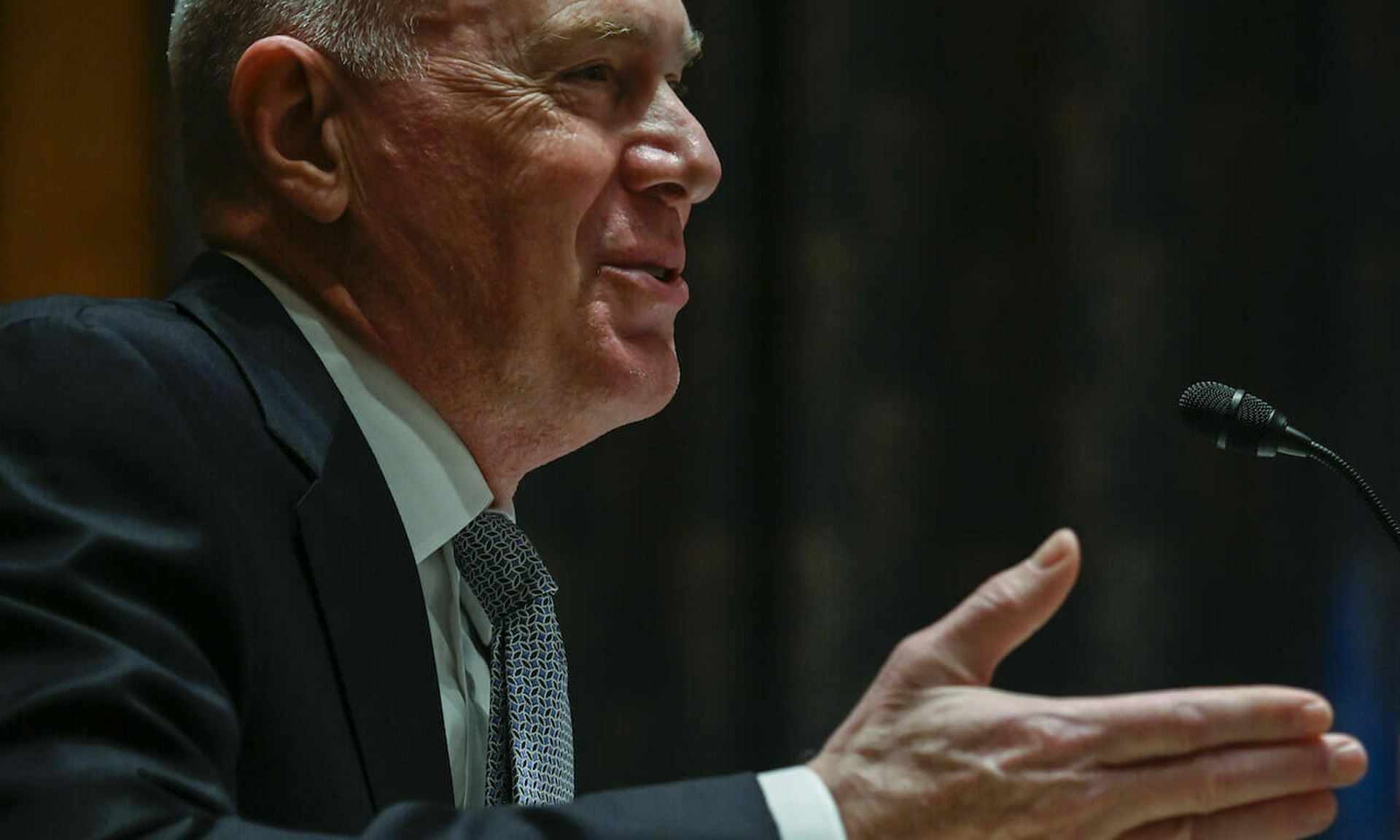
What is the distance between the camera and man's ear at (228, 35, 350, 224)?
1518 mm

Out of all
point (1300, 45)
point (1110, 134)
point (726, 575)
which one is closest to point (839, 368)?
point (726, 575)

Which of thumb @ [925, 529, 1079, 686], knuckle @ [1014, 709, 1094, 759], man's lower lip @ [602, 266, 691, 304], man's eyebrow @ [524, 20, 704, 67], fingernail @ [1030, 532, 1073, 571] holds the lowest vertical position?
knuckle @ [1014, 709, 1094, 759]

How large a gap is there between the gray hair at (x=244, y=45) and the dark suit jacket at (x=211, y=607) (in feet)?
0.57

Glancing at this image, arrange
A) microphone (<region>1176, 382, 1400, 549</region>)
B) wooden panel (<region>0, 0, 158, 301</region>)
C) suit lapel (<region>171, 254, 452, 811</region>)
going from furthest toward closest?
wooden panel (<region>0, 0, 158, 301</region>) < microphone (<region>1176, 382, 1400, 549</region>) < suit lapel (<region>171, 254, 452, 811</region>)

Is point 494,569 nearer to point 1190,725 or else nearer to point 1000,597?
point 1000,597

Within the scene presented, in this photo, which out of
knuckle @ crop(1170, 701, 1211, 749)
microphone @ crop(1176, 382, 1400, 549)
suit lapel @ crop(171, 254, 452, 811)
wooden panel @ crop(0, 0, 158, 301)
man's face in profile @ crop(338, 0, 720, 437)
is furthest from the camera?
wooden panel @ crop(0, 0, 158, 301)

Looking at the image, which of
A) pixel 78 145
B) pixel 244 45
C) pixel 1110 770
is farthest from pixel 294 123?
pixel 78 145

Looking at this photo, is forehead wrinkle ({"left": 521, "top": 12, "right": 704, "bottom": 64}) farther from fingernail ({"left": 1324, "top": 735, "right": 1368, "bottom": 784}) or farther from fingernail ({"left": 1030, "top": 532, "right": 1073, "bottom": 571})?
fingernail ({"left": 1324, "top": 735, "right": 1368, "bottom": 784})

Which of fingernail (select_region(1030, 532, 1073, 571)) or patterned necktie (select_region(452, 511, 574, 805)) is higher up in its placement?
fingernail (select_region(1030, 532, 1073, 571))

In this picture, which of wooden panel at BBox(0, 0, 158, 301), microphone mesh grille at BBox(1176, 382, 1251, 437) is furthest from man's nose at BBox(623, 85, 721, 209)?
wooden panel at BBox(0, 0, 158, 301)

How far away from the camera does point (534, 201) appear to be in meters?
1.54

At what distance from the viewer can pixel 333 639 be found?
4.00 feet

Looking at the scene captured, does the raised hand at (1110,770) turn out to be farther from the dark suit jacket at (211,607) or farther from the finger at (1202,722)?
the dark suit jacket at (211,607)

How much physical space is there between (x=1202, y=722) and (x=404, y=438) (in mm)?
839
